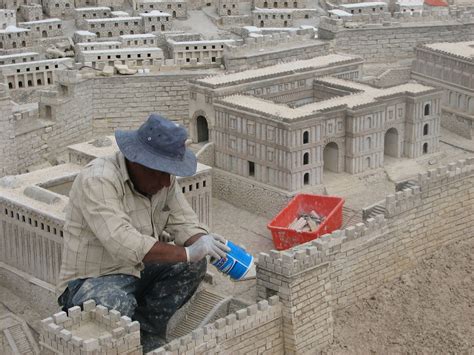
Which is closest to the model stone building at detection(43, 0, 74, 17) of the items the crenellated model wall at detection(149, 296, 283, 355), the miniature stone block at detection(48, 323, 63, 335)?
the crenellated model wall at detection(149, 296, 283, 355)

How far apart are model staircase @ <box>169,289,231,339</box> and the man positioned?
7538 millimetres

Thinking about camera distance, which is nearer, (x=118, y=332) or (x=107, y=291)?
(x=107, y=291)

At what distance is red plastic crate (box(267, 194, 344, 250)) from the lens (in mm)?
32375

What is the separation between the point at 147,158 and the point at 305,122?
20469 mm

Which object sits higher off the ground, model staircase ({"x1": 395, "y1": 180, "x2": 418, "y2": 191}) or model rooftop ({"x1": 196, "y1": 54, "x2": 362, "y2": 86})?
model rooftop ({"x1": 196, "y1": 54, "x2": 362, "y2": 86})

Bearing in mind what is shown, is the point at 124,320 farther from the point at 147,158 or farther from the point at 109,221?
the point at 147,158

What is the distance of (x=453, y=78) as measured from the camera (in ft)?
146

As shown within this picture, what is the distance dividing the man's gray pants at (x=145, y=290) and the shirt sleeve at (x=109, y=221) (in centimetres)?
112

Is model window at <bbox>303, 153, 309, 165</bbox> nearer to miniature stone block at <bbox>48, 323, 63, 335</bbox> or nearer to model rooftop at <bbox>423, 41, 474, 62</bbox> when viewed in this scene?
model rooftop at <bbox>423, 41, 474, 62</bbox>

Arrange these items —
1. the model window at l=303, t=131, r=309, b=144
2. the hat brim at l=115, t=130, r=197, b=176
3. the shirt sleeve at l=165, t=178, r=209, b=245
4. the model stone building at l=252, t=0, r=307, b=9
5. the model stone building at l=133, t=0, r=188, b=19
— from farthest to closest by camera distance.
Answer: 1. the model stone building at l=252, t=0, r=307, b=9
2. the model stone building at l=133, t=0, r=188, b=19
3. the model window at l=303, t=131, r=309, b=144
4. the shirt sleeve at l=165, t=178, r=209, b=245
5. the hat brim at l=115, t=130, r=197, b=176

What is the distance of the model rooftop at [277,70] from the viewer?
4016cm

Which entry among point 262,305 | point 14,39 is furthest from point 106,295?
point 14,39

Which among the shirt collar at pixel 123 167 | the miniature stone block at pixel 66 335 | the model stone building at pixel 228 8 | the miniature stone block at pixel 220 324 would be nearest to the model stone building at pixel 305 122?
the miniature stone block at pixel 220 324

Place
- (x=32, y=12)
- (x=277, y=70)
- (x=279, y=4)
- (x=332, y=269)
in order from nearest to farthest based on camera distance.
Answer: (x=332, y=269)
(x=277, y=70)
(x=32, y=12)
(x=279, y=4)
